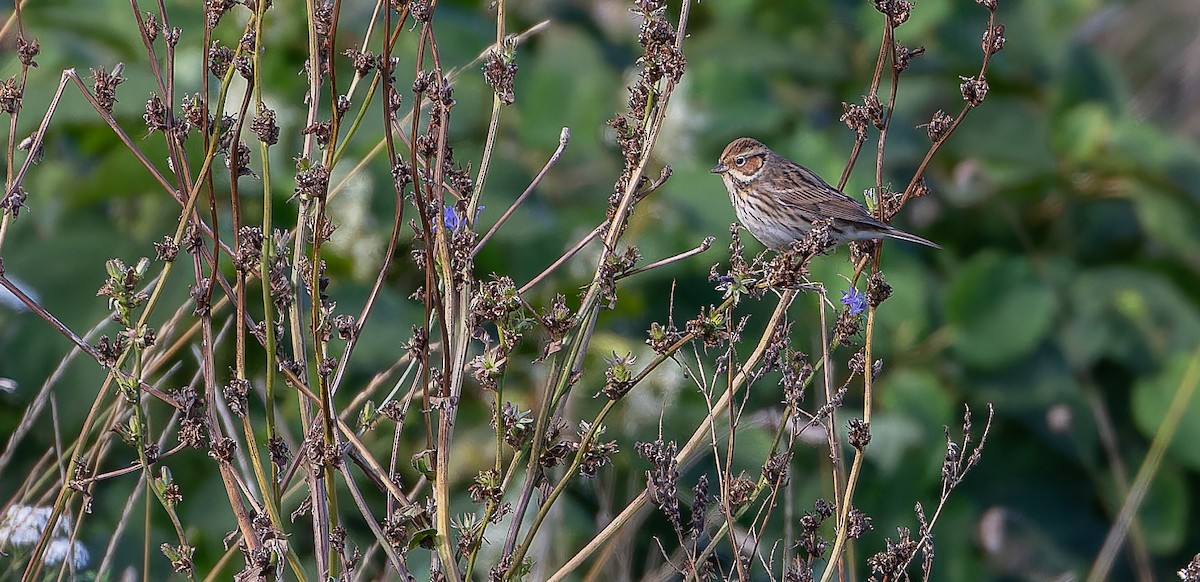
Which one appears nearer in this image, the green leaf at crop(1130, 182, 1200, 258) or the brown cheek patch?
the brown cheek patch

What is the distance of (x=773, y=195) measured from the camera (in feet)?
13.1

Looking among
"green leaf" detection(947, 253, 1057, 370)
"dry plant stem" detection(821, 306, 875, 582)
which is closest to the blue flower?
"dry plant stem" detection(821, 306, 875, 582)

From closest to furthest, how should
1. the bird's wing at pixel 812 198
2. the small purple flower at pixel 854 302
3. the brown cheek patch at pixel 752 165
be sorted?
the small purple flower at pixel 854 302 → the bird's wing at pixel 812 198 → the brown cheek patch at pixel 752 165

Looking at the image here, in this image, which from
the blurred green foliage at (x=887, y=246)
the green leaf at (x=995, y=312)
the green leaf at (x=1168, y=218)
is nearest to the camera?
the blurred green foliage at (x=887, y=246)

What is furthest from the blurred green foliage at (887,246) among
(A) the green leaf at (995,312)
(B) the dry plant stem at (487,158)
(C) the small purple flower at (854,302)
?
(B) the dry plant stem at (487,158)

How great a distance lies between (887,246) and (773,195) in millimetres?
1436

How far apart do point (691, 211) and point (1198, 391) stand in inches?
89.4

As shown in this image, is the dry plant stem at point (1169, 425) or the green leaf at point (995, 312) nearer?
the dry plant stem at point (1169, 425)

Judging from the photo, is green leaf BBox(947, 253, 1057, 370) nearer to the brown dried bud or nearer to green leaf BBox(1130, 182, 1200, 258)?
green leaf BBox(1130, 182, 1200, 258)

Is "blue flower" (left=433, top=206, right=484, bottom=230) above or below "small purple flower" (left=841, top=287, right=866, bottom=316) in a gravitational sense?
above

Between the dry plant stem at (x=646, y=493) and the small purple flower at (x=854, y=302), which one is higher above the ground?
the small purple flower at (x=854, y=302)

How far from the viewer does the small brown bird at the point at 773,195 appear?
3.83m

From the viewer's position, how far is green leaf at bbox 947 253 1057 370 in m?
5.73

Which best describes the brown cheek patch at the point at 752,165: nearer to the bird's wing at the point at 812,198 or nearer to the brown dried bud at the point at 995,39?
the bird's wing at the point at 812,198
